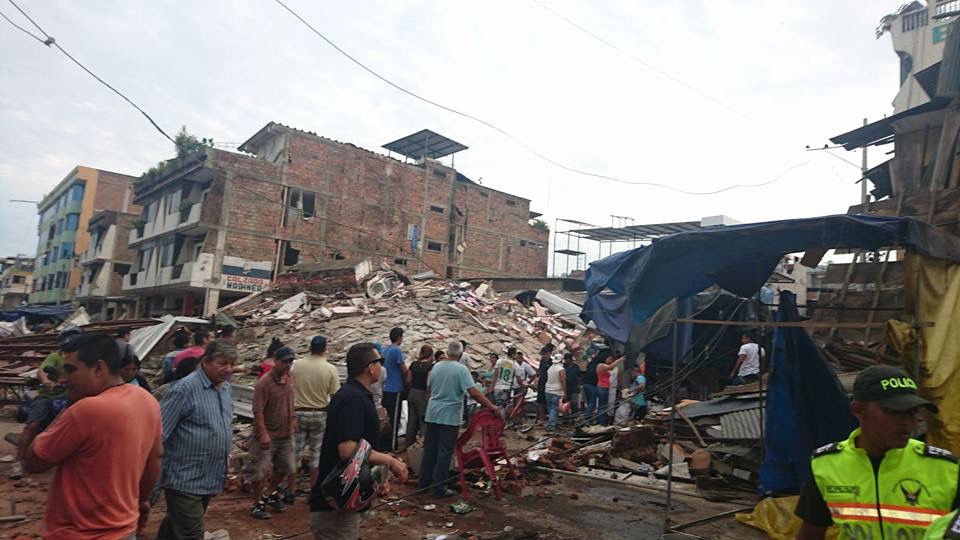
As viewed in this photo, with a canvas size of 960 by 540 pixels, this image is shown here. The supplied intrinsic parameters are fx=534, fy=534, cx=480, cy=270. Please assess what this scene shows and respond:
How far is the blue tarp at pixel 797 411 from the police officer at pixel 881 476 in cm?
410

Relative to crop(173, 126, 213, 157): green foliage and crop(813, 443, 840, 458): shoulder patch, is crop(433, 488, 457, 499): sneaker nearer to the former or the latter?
crop(813, 443, 840, 458): shoulder patch

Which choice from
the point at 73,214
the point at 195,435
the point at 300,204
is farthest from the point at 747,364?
the point at 73,214

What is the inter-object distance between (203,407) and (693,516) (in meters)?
4.86

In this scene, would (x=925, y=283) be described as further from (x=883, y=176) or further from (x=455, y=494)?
(x=883, y=176)

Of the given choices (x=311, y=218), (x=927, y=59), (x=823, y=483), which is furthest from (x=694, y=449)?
(x=311, y=218)

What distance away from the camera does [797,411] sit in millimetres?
A: 5586

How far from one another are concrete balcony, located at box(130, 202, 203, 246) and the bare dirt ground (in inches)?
872

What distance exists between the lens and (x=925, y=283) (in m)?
4.61

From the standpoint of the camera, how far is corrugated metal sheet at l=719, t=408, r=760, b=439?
21.7ft

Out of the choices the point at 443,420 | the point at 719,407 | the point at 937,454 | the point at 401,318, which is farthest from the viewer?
the point at 401,318

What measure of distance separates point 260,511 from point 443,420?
6.77 feet

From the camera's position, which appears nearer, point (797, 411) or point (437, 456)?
point (797, 411)

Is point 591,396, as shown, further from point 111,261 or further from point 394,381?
point 111,261

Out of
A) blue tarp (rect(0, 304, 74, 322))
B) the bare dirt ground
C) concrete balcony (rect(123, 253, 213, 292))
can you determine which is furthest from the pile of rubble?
blue tarp (rect(0, 304, 74, 322))
